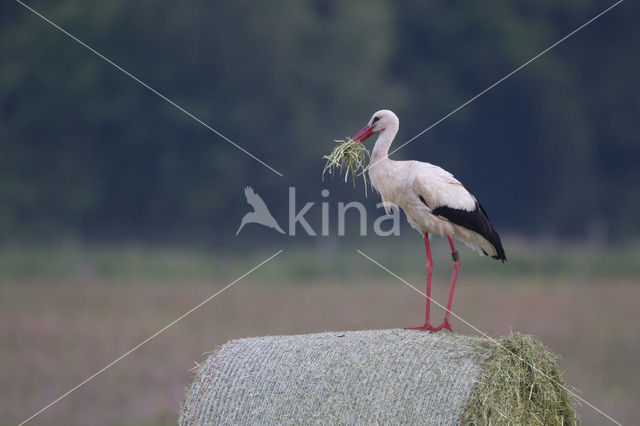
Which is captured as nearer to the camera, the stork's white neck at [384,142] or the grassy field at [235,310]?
the stork's white neck at [384,142]

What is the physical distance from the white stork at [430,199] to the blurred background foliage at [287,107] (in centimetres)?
2311

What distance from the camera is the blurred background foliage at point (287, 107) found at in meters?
32.1

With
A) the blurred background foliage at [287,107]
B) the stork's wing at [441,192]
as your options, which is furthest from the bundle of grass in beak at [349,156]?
the blurred background foliage at [287,107]

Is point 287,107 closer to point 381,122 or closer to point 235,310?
point 235,310

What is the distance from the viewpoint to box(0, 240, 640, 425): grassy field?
12492mm

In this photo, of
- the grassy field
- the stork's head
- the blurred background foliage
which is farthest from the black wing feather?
the blurred background foliage

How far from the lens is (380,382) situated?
6.57 metres

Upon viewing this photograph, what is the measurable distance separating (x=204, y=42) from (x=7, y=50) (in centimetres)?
639

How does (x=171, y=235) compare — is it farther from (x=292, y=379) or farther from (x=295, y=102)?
(x=292, y=379)

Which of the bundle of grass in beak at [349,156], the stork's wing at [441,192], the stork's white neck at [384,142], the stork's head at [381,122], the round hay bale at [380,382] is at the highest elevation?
the stork's head at [381,122]

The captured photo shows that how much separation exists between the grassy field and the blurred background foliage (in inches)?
260

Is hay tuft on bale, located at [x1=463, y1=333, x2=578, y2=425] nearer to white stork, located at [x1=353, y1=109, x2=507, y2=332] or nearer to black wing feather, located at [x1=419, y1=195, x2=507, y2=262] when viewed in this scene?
white stork, located at [x1=353, y1=109, x2=507, y2=332]

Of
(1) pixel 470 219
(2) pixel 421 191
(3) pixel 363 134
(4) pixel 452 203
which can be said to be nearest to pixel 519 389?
(1) pixel 470 219

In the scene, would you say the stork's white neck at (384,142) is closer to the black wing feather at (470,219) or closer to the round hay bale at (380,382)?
the black wing feather at (470,219)
